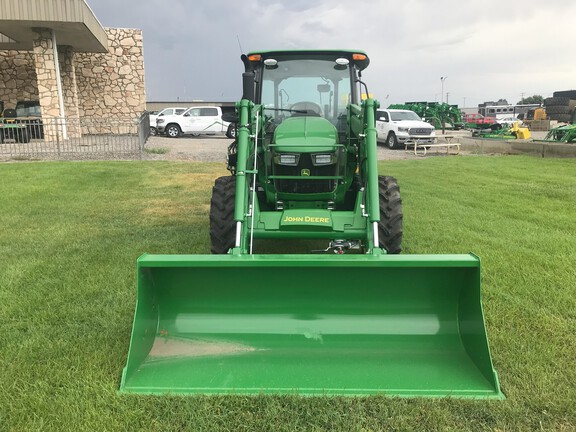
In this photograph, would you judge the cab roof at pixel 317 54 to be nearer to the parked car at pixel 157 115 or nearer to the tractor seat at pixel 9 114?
the tractor seat at pixel 9 114

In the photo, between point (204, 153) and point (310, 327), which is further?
point (204, 153)

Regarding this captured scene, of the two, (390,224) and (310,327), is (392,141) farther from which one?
(310,327)

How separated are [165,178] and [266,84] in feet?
23.0

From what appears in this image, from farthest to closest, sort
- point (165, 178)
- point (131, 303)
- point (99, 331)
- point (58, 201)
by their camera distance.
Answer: point (165, 178) < point (58, 201) < point (131, 303) < point (99, 331)

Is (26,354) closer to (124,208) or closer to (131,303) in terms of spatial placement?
(131,303)

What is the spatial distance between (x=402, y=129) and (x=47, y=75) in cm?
1355

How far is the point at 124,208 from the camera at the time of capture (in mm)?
8242

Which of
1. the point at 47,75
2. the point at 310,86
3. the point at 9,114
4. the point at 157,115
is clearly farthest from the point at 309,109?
the point at 157,115

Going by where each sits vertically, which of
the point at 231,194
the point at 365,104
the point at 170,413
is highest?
the point at 365,104

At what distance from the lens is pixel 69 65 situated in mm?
20828

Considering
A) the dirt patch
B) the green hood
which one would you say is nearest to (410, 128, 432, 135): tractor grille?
the green hood

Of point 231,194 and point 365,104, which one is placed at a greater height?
point 365,104

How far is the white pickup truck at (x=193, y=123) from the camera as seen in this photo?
81.6ft

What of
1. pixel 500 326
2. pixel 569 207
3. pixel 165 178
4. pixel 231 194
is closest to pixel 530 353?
pixel 500 326
